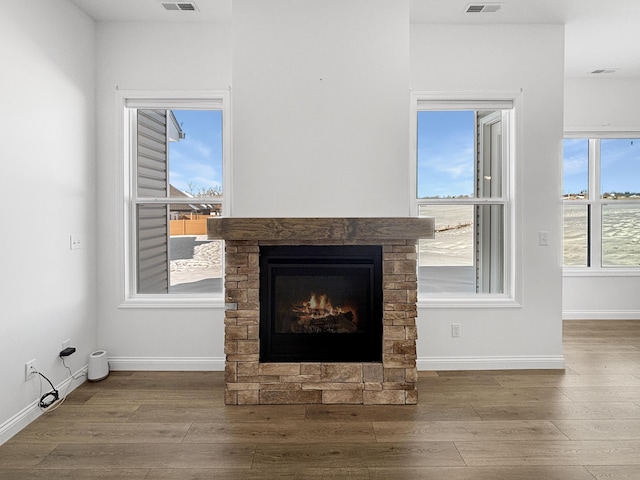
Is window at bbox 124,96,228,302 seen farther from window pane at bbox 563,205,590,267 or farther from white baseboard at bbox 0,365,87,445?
window pane at bbox 563,205,590,267

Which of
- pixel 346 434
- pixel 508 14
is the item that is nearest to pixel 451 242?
pixel 508 14

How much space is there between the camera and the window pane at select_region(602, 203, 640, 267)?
5.61 meters

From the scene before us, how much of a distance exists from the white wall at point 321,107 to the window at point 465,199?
862 millimetres

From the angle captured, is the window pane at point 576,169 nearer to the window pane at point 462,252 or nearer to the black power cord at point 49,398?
the window pane at point 462,252

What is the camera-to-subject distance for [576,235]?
18.6ft

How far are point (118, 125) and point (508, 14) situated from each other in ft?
10.5

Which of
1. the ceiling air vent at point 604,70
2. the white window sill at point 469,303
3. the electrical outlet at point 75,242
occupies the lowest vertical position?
the white window sill at point 469,303

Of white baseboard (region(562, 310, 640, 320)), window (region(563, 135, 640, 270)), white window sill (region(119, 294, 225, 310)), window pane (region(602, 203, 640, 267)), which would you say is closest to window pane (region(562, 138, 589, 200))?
window (region(563, 135, 640, 270))

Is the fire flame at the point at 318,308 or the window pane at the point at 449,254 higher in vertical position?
the window pane at the point at 449,254

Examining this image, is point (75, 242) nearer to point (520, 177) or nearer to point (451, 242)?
point (451, 242)

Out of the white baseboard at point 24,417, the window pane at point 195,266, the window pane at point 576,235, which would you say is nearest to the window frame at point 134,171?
the window pane at point 195,266

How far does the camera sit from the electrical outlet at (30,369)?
111 inches

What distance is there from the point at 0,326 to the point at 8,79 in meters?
1.43

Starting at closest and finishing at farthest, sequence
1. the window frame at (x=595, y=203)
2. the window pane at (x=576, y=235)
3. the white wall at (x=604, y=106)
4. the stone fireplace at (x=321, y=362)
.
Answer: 1. the stone fireplace at (x=321, y=362)
2. the white wall at (x=604, y=106)
3. the window frame at (x=595, y=203)
4. the window pane at (x=576, y=235)
